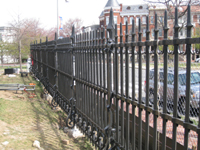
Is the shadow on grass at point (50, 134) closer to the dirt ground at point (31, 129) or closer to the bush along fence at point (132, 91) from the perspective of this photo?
the dirt ground at point (31, 129)

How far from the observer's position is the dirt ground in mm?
4826

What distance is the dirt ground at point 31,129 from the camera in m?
4.83

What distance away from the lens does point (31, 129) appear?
18.6 feet

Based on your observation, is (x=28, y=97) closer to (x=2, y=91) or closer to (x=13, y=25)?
(x=2, y=91)

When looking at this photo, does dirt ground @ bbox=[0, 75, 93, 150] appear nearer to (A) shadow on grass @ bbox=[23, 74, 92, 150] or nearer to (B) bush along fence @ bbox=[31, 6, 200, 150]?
(A) shadow on grass @ bbox=[23, 74, 92, 150]

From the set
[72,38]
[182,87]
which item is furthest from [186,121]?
[72,38]

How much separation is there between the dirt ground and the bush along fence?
47 cm

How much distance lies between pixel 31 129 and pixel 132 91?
3.55 meters

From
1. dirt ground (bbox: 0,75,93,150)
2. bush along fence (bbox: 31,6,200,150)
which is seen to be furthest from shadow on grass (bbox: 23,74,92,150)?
bush along fence (bbox: 31,6,200,150)

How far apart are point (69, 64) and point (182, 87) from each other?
3421 millimetres

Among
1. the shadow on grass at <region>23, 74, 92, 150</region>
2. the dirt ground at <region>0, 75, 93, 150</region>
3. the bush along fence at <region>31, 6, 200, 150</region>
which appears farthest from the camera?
the shadow on grass at <region>23, 74, 92, 150</region>

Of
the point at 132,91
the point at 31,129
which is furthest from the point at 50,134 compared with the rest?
the point at 132,91

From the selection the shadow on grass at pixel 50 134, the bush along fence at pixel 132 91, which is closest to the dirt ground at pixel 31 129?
the shadow on grass at pixel 50 134

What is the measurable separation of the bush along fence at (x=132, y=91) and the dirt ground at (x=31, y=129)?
471 millimetres
